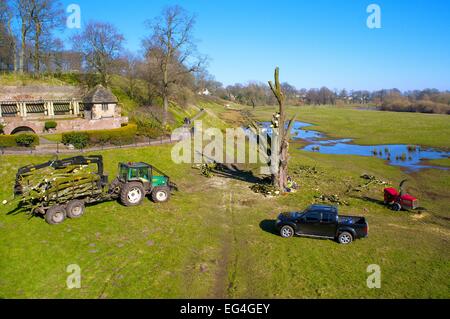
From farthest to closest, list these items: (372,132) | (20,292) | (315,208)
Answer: (372,132)
(315,208)
(20,292)

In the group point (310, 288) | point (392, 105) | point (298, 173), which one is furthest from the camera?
point (392, 105)

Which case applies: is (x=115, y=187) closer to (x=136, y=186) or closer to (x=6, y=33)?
(x=136, y=186)

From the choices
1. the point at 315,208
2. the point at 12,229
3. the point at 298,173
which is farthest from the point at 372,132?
the point at 12,229

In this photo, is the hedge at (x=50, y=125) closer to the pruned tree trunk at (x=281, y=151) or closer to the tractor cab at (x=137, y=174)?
the tractor cab at (x=137, y=174)

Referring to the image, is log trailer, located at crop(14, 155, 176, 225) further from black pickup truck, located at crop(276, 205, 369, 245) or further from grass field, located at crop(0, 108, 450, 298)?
black pickup truck, located at crop(276, 205, 369, 245)

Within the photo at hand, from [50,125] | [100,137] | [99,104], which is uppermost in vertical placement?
[99,104]

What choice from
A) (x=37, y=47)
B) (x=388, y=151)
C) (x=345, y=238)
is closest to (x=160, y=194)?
(x=345, y=238)

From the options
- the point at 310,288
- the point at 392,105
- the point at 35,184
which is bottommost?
the point at 310,288
